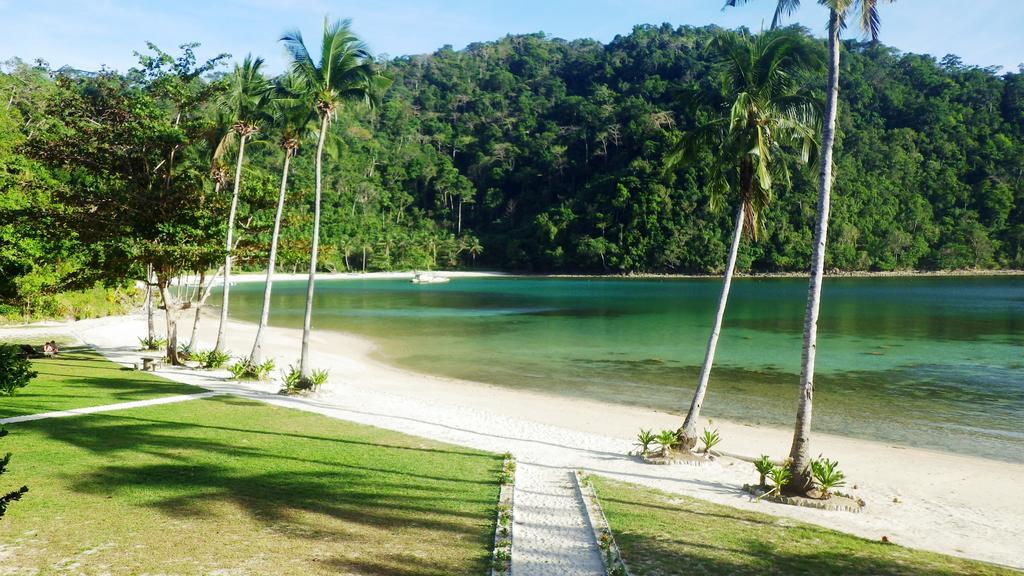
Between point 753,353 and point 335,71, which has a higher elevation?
point 335,71

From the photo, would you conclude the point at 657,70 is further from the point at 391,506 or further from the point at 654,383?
the point at 391,506

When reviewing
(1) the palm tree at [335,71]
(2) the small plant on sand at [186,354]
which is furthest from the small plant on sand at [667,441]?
(2) the small plant on sand at [186,354]

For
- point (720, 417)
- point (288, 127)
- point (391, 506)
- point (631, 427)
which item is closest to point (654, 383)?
point (720, 417)

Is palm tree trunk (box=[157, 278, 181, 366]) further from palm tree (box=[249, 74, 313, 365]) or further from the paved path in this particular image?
the paved path

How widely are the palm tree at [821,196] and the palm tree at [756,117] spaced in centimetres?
168

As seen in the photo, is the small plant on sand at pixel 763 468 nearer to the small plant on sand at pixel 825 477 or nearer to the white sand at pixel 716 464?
the white sand at pixel 716 464

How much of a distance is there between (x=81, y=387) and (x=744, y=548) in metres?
15.0

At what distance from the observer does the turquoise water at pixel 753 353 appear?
731 inches

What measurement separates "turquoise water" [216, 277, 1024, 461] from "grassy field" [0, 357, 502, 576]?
37.2ft

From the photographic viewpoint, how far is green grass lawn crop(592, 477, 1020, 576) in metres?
6.80

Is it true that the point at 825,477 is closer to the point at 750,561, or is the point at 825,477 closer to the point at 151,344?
the point at 750,561

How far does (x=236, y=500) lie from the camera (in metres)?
7.91

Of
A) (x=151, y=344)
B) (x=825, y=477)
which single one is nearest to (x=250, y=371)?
(x=151, y=344)

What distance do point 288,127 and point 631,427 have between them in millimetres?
12476
